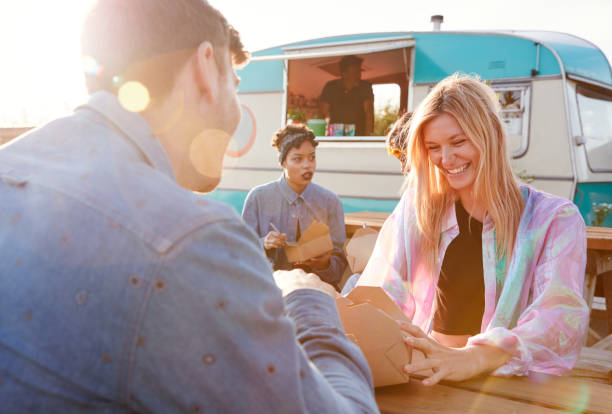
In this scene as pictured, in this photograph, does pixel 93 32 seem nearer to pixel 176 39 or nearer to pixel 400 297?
pixel 176 39

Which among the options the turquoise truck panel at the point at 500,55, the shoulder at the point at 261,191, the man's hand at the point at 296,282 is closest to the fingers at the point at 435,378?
the man's hand at the point at 296,282

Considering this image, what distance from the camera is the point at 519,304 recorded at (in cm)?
180

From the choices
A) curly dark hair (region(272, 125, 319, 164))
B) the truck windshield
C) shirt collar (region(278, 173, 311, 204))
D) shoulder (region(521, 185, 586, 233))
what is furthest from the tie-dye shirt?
the truck windshield

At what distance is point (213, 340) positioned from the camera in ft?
1.93

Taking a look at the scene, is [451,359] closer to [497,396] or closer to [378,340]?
[497,396]

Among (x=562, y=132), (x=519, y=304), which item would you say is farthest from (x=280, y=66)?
(x=519, y=304)

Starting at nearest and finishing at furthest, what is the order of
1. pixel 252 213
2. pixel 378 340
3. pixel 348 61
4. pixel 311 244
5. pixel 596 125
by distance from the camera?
pixel 378 340 < pixel 311 244 < pixel 252 213 < pixel 596 125 < pixel 348 61

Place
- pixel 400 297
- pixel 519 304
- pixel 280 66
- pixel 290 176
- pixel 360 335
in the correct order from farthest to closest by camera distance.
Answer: pixel 280 66 < pixel 290 176 < pixel 400 297 < pixel 519 304 < pixel 360 335

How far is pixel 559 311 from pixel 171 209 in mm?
1463

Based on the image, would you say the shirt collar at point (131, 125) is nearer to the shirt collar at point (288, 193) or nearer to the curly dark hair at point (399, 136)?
the curly dark hair at point (399, 136)

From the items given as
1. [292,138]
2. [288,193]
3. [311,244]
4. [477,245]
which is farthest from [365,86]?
[477,245]

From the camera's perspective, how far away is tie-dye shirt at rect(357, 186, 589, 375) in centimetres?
149

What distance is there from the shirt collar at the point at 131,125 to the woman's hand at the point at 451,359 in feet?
2.83

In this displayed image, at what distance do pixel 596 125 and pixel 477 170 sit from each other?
179 inches
